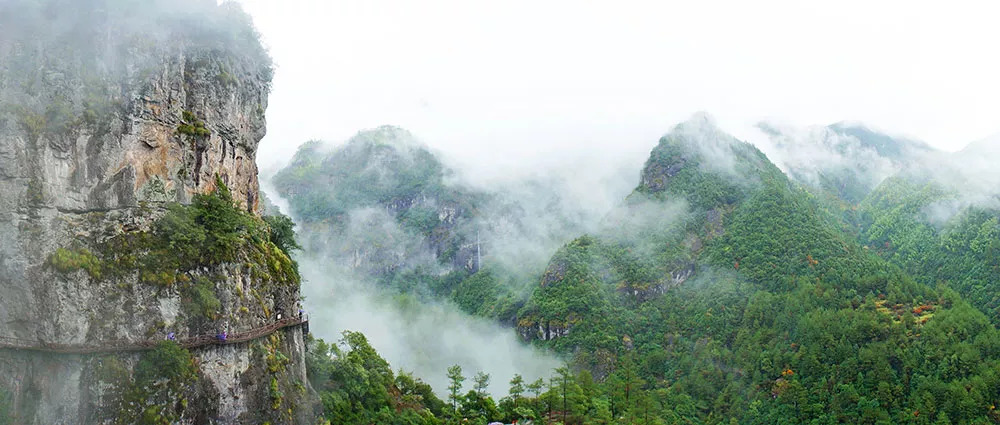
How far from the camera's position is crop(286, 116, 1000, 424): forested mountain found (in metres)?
65.6

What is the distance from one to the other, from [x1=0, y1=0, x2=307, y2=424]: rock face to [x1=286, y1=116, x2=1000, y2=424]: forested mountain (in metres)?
12.4

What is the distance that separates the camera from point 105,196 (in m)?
29.6

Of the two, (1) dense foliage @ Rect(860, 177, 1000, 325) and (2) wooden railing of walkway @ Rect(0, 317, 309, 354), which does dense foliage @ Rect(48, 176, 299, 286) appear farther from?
(1) dense foliage @ Rect(860, 177, 1000, 325)

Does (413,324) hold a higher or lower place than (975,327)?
higher

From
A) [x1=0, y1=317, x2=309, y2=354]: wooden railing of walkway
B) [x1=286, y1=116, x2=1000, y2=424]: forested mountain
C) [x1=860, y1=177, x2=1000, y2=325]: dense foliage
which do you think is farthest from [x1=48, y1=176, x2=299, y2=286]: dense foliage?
[x1=860, y1=177, x2=1000, y2=325]: dense foliage

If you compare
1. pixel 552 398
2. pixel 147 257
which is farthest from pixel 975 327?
pixel 147 257

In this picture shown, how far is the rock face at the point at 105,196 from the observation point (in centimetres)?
2753

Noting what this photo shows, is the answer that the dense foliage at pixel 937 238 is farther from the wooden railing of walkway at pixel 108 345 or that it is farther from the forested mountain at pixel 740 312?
the wooden railing of walkway at pixel 108 345

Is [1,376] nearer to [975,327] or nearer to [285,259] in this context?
[285,259]

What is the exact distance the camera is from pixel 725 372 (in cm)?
9031

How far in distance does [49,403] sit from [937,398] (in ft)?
257

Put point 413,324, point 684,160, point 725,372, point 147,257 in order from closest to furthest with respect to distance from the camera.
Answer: point 147,257 → point 725,372 → point 413,324 → point 684,160

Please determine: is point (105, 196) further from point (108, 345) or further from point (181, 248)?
point (108, 345)

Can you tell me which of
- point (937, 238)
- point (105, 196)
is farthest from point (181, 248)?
point (937, 238)
